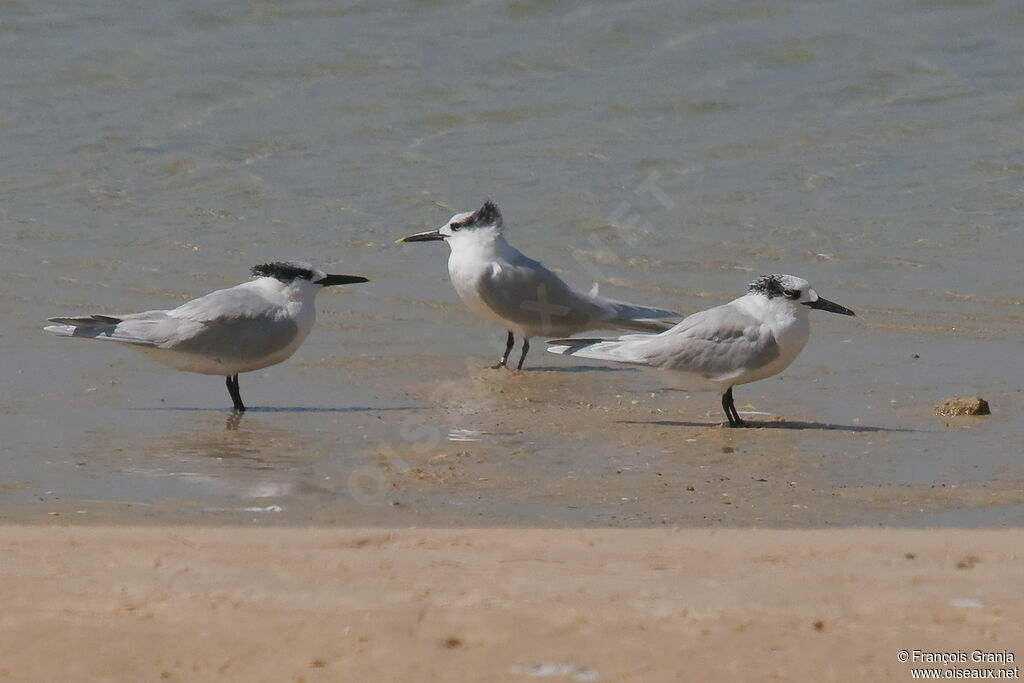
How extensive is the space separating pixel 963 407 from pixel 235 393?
9.85 ft

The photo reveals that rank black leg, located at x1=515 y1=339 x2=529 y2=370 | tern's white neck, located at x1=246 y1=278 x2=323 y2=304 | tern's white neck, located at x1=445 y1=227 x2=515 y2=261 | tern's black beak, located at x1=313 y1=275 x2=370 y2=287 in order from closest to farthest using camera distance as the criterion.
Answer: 1. tern's white neck, located at x1=246 y1=278 x2=323 y2=304
2. tern's black beak, located at x1=313 y1=275 x2=370 y2=287
3. black leg, located at x1=515 y1=339 x2=529 y2=370
4. tern's white neck, located at x1=445 y1=227 x2=515 y2=261

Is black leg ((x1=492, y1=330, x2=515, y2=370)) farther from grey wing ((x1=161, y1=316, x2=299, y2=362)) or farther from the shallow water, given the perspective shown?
grey wing ((x1=161, y1=316, x2=299, y2=362))

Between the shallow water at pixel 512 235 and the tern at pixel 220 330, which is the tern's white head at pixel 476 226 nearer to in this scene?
the shallow water at pixel 512 235

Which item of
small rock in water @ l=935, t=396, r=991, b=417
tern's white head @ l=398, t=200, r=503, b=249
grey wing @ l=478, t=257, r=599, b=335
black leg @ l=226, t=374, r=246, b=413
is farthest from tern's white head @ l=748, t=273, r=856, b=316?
black leg @ l=226, t=374, r=246, b=413

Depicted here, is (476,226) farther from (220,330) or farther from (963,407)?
(963,407)

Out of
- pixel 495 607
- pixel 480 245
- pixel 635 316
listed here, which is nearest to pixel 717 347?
pixel 635 316

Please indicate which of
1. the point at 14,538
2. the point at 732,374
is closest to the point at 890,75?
the point at 732,374

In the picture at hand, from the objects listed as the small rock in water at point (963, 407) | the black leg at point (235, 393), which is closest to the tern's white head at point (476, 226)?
the black leg at point (235, 393)

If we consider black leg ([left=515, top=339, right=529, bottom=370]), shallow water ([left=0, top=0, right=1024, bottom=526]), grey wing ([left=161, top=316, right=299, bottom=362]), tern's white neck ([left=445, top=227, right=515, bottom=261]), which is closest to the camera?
shallow water ([left=0, top=0, right=1024, bottom=526])

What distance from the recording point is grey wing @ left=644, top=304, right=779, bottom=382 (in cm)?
654

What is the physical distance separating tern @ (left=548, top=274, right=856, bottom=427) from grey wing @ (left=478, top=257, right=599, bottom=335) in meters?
1.44

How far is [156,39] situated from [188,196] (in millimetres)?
4589

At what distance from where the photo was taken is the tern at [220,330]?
6.80 metres

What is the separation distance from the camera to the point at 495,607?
11.5 ft
